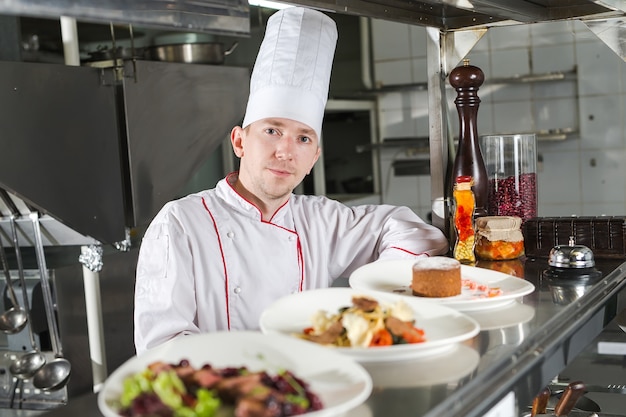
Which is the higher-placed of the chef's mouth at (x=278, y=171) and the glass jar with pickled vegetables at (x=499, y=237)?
the chef's mouth at (x=278, y=171)

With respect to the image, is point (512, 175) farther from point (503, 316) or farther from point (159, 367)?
point (159, 367)

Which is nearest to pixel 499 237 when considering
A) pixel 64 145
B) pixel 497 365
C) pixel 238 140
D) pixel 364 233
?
pixel 364 233

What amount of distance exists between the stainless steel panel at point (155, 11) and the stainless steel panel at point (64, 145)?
190 cm

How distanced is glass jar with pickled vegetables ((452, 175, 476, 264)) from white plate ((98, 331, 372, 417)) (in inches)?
38.1

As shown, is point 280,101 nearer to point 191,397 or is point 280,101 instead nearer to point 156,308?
point 156,308

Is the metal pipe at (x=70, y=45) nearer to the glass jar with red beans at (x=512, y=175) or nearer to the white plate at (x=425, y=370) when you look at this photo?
the glass jar with red beans at (x=512, y=175)

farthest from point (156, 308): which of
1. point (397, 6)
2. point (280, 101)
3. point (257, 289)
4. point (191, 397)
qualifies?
point (397, 6)

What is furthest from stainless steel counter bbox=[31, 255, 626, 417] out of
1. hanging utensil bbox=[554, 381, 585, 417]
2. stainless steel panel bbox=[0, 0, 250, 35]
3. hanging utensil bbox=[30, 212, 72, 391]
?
hanging utensil bbox=[30, 212, 72, 391]

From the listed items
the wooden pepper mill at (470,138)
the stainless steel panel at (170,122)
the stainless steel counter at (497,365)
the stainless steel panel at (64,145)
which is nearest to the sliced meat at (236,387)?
the stainless steel counter at (497,365)

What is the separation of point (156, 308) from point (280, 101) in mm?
516

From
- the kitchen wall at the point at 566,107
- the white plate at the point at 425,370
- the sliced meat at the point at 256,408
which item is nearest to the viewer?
the sliced meat at the point at 256,408

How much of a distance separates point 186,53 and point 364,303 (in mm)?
2548

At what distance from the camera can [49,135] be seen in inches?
114

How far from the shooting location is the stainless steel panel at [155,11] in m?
0.88
